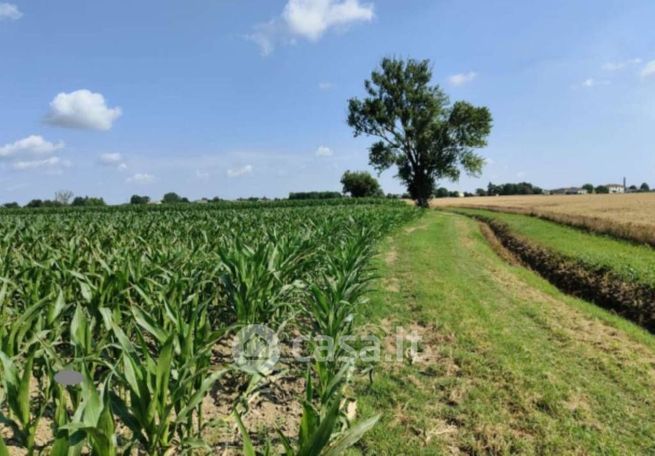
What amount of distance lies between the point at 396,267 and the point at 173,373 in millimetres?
8898

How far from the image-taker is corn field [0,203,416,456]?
195 centimetres

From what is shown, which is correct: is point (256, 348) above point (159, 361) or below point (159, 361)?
below

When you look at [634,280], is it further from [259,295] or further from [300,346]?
[259,295]

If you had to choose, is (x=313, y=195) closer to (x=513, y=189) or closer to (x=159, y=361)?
(x=513, y=189)

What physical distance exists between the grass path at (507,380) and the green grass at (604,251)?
256 cm

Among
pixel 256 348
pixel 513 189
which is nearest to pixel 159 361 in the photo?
pixel 256 348

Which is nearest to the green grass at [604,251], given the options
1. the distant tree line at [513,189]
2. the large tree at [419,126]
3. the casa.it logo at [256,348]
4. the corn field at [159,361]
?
the corn field at [159,361]

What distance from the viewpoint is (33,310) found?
8.45ft

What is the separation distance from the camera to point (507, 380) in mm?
4195

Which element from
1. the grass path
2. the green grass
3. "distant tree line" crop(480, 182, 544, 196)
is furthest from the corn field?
"distant tree line" crop(480, 182, 544, 196)

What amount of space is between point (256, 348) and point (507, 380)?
250 centimetres

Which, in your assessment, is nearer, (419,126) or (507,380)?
(507,380)

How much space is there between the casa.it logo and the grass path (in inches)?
34.9

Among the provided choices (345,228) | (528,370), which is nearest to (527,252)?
(345,228)
